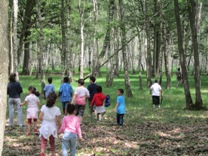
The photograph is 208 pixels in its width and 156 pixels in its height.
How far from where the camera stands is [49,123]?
8.07 m

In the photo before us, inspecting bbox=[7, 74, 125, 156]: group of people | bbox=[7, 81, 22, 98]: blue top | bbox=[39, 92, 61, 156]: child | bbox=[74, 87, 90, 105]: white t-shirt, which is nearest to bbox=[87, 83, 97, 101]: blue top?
bbox=[7, 74, 125, 156]: group of people

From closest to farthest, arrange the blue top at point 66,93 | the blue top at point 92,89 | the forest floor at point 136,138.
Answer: the forest floor at point 136,138 < the blue top at point 66,93 < the blue top at point 92,89

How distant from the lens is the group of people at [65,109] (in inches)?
294

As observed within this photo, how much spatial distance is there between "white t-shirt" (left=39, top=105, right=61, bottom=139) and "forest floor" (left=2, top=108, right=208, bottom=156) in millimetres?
1302

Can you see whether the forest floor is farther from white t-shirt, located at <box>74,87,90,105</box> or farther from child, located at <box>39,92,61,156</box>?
child, located at <box>39,92,61,156</box>

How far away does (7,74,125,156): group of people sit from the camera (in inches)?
294

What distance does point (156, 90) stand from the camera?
1905 centimetres

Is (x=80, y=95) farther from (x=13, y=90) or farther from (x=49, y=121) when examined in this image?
(x=49, y=121)

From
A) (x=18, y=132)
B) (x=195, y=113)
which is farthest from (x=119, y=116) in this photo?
(x=195, y=113)

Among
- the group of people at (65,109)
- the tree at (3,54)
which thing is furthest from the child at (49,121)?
the tree at (3,54)

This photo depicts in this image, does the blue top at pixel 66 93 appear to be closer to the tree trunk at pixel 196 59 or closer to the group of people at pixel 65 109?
the group of people at pixel 65 109

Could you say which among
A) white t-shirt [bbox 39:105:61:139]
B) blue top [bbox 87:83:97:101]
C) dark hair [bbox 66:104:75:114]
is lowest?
white t-shirt [bbox 39:105:61:139]

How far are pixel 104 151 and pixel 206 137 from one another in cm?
346

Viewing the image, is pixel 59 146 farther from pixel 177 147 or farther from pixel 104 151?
pixel 177 147
